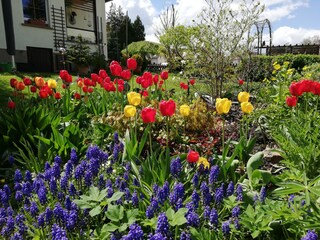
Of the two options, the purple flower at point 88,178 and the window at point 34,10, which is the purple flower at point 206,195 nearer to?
the purple flower at point 88,178

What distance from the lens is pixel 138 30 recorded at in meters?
41.9

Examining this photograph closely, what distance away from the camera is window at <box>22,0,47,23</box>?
51.1 ft

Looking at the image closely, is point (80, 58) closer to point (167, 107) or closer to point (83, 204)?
point (167, 107)

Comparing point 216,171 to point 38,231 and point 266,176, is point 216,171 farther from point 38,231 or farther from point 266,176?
point 38,231

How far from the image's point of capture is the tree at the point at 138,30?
41281mm

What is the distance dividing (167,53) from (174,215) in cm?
779

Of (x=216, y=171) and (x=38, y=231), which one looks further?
(x=216, y=171)

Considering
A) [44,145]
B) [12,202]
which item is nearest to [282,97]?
[44,145]

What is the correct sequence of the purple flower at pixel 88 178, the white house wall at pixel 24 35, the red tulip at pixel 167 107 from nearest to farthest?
1. the purple flower at pixel 88 178
2. the red tulip at pixel 167 107
3. the white house wall at pixel 24 35

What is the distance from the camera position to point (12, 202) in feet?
8.37

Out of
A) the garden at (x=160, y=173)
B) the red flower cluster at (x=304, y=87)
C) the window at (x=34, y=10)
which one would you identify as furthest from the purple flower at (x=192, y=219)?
the window at (x=34, y=10)

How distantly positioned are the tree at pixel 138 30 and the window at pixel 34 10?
25.4m

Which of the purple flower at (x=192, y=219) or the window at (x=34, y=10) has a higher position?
the window at (x=34, y=10)

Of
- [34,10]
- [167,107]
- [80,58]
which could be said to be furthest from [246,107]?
[34,10]
